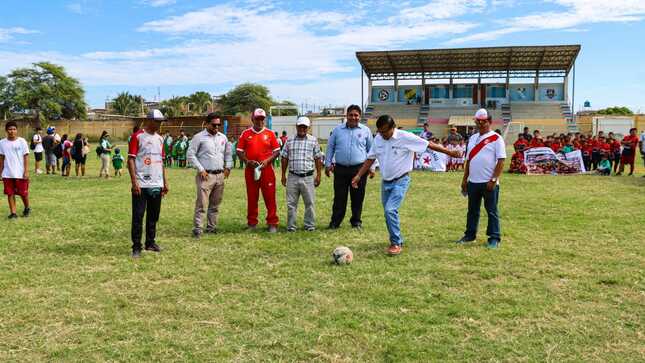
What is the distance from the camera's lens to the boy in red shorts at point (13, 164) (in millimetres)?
9242

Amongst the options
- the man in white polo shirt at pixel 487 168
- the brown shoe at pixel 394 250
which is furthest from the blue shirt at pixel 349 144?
the brown shoe at pixel 394 250

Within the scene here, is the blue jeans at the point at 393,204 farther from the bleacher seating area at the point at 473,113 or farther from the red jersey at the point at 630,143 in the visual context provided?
the bleacher seating area at the point at 473,113

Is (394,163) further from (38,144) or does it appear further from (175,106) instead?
(175,106)

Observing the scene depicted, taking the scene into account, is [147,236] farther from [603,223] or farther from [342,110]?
[342,110]

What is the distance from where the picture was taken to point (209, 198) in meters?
8.09

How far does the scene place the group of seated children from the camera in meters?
17.9

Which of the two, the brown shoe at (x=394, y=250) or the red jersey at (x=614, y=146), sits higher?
the red jersey at (x=614, y=146)

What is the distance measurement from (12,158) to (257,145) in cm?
461

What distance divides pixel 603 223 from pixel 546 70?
51595 mm

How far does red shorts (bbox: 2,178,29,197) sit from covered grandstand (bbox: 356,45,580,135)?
4466cm

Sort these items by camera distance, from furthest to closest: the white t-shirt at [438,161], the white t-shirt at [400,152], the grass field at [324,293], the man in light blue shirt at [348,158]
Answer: the white t-shirt at [438,161], the man in light blue shirt at [348,158], the white t-shirt at [400,152], the grass field at [324,293]

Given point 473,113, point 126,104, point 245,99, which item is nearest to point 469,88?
point 473,113

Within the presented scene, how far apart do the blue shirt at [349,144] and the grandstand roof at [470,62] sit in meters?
44.6

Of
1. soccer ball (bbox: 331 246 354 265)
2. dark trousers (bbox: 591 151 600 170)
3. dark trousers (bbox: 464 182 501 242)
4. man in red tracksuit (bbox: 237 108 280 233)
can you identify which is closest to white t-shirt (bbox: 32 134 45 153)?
man in red tracksuit (bbox: 237 108 280 233)
